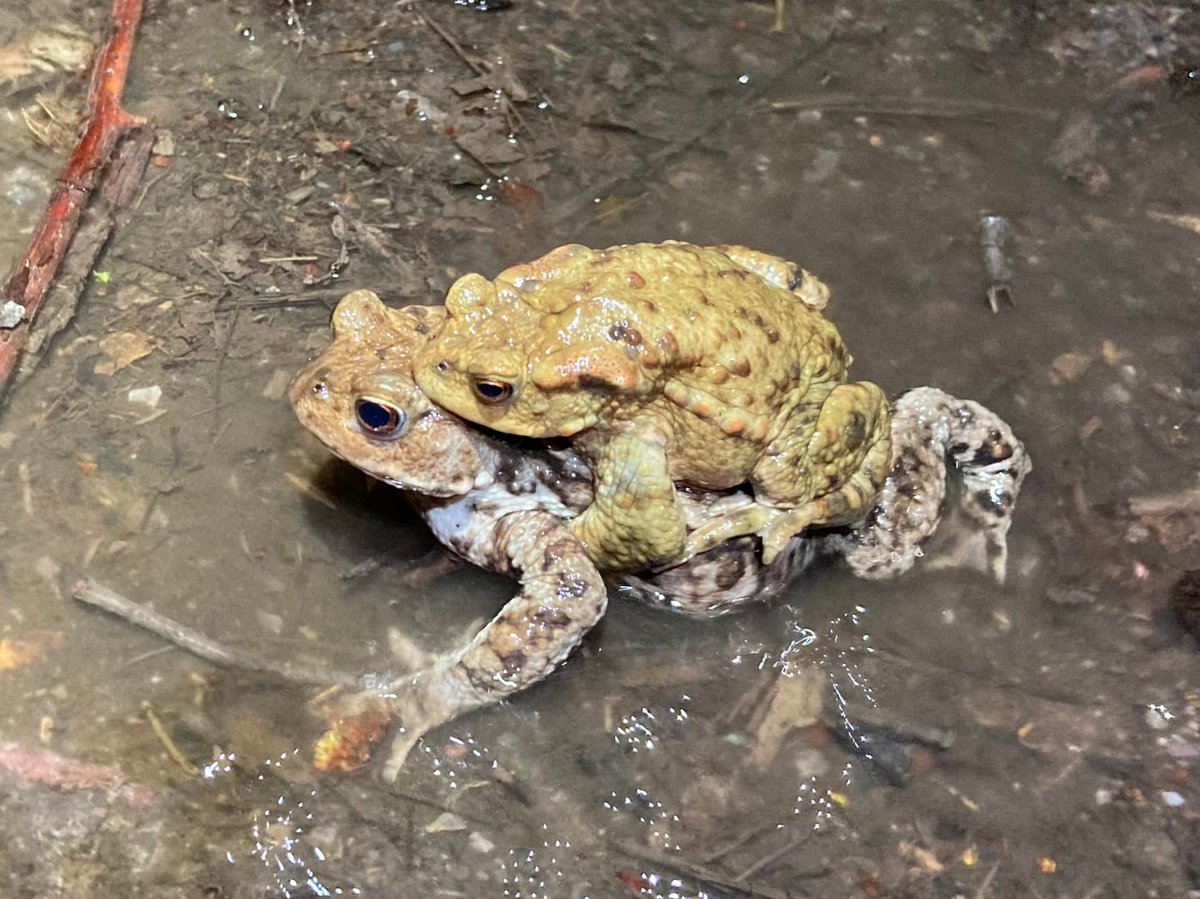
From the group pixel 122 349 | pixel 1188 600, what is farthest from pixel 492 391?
pixel 1188 600

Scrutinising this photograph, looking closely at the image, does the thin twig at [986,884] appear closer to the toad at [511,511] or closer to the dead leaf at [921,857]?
the dead leaf at [921,857]

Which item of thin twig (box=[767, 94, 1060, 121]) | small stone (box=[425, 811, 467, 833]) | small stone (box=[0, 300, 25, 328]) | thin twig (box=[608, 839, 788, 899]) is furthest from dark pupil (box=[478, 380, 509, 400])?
thin twig (box=[767, 94, 1060, 121])

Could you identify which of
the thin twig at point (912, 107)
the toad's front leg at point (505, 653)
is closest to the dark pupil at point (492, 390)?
the toad's front leg at point (505, 653)

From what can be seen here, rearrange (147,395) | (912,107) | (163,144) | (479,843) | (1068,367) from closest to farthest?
1. (479,843)
2. (147,395)
3. (1068,367)
4. (163,144)
5. (912,107)

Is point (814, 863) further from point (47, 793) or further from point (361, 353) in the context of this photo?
point (47, 793)

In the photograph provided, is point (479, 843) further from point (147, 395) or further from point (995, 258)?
point (995, 258)

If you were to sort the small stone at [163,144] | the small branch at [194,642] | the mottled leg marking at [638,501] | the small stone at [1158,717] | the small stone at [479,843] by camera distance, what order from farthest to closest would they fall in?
the small stone at [163,144] → the small stone at [1158,717] → the small branch at [194,642] → the small stone at [479,843] → the mottled leg marking at [638,501]
